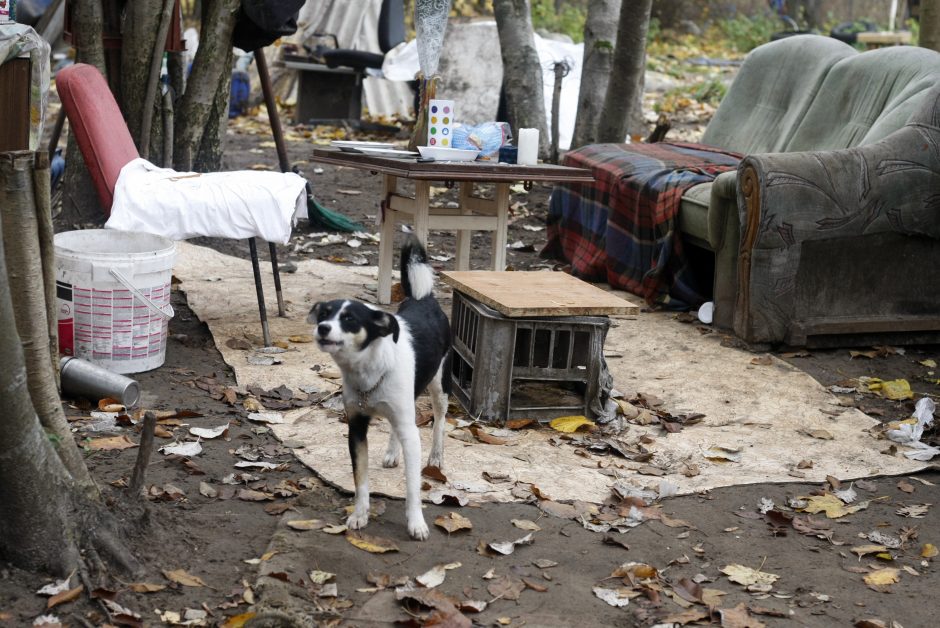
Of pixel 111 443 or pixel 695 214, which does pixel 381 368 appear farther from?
pixel 695 214

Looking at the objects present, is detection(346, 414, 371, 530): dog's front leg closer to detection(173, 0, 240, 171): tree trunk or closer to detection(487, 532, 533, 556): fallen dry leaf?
detection(487, 532, 533, 556): fallen dry leaf

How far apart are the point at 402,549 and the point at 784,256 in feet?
10.6

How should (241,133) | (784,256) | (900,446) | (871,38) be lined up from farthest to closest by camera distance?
(871,38) → (241,133) → (784,256) → (900,446)

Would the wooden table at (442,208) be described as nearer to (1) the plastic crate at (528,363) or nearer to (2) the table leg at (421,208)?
(2) the table leg at (421,208)

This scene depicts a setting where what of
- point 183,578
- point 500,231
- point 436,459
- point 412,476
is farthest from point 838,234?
point 183,578

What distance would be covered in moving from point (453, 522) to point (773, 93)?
18.1 ft

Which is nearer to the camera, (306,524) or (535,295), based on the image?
(306,524)

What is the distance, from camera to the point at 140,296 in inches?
182

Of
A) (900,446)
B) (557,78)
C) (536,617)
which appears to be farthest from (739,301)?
(557,78)

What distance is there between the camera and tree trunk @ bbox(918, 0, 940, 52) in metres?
7.59

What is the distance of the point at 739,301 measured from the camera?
230 inches

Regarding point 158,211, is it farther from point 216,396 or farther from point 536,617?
point 536,617

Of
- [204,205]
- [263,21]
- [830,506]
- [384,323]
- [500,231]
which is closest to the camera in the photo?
[384,323]

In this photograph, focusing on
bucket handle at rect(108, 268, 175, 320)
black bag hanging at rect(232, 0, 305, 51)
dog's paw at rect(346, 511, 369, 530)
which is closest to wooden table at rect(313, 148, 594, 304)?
black bag hanging at rect(232, 0, 305, 51)
